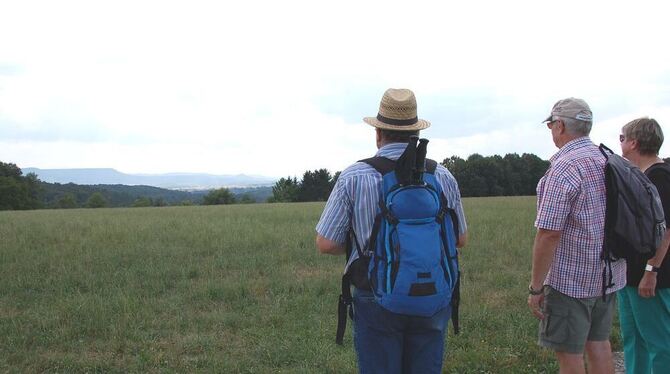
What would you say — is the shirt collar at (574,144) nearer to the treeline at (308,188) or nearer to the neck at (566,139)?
the neck at (566,139)

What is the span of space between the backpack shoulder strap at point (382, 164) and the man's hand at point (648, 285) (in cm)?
214

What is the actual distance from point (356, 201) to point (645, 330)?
248cm

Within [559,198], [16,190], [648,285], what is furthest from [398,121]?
[16,190]

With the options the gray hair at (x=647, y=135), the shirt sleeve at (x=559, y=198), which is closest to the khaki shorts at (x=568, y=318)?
the shirt sleeve at (x=559, y=198)

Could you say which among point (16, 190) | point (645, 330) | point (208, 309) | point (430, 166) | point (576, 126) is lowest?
point (208, 309)

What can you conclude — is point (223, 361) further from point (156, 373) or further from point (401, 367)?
point (401, 367)

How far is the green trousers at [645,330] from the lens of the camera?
3.62 m

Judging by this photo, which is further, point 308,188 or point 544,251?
point 308,188

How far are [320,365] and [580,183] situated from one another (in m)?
3.00

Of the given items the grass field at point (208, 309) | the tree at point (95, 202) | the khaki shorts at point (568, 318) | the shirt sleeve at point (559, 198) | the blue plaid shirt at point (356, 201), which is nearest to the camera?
the blue plaid shirt at point (356, 201)

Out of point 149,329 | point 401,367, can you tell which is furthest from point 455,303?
point 149,329

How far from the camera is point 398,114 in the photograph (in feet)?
9.10

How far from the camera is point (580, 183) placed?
3045mm

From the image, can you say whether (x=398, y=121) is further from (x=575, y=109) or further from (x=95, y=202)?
(x=95, y=202)
